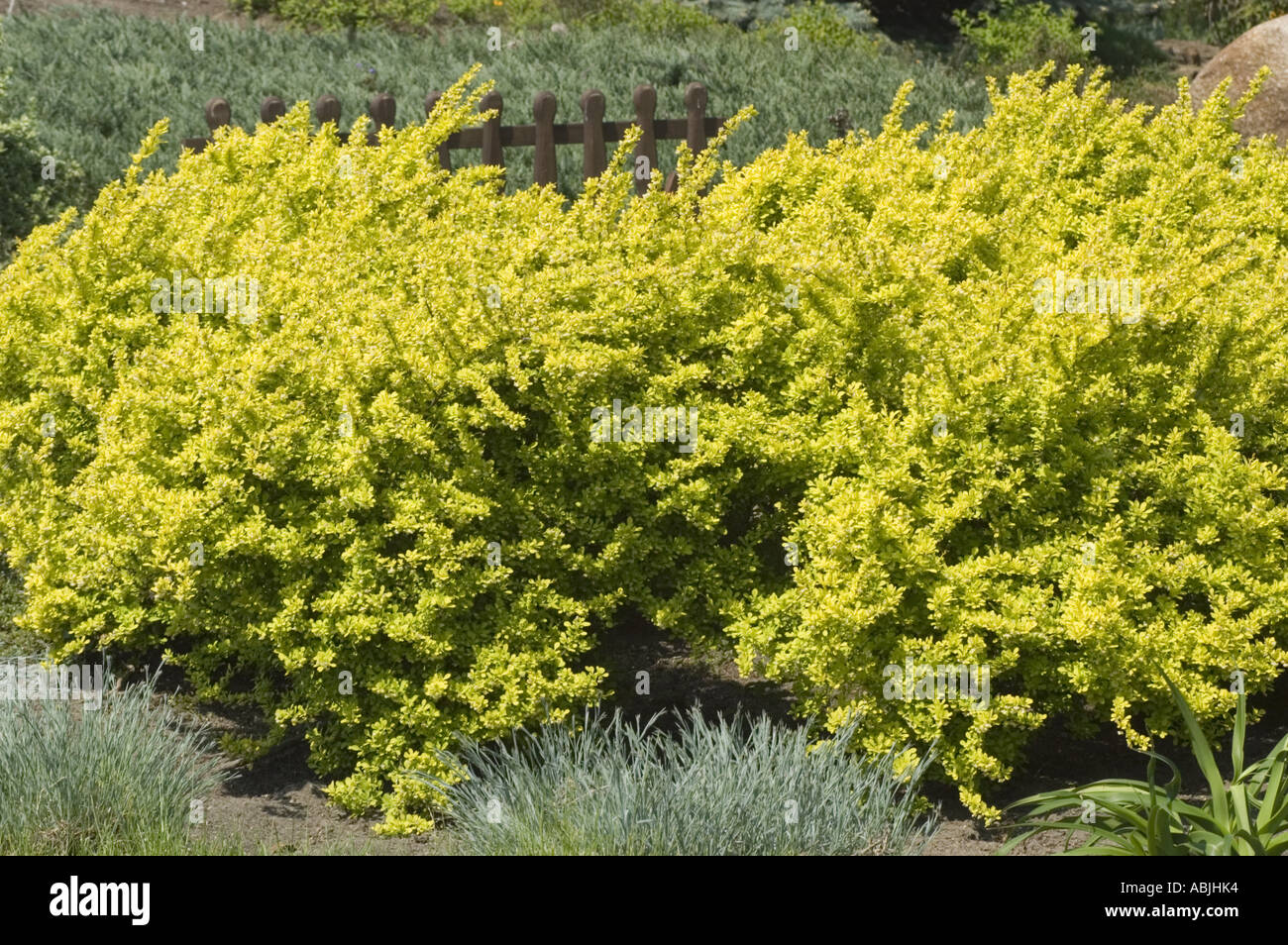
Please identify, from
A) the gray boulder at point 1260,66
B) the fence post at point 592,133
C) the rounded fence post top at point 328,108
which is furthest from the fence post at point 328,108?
the gray boulder at point 1260,66

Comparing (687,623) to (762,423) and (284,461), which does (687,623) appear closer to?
(762,423)

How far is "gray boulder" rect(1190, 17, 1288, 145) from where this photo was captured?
11758 mm

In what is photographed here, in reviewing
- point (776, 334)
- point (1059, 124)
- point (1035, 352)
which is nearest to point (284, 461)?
point (776, 334)

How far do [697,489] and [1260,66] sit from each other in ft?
30.0

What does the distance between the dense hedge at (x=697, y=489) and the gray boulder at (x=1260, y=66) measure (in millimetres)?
7323

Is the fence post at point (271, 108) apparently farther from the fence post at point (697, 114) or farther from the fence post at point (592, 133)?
the fence post at point (697, 114)

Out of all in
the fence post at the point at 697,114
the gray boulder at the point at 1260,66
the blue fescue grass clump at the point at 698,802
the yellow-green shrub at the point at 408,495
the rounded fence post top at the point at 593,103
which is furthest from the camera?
the gray boulder at the point at 1260,66

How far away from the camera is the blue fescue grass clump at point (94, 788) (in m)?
4.24

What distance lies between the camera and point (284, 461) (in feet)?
15.3

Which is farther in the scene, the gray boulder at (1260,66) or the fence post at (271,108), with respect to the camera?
the gray boulder at (1260,66)

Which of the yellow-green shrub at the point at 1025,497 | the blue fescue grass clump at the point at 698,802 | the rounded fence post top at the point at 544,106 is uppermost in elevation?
the rounded fence post top at the point at 544,106

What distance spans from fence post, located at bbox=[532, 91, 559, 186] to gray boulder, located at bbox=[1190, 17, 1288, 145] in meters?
5.25

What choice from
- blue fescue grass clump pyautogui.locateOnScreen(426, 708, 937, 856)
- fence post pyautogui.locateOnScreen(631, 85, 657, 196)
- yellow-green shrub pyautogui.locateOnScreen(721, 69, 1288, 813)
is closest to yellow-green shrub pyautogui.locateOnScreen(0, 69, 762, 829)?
blue fescue grass clump pyautogui.locateOnScreen(426, 708, 937, 856)

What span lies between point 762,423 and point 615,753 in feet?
4.08
